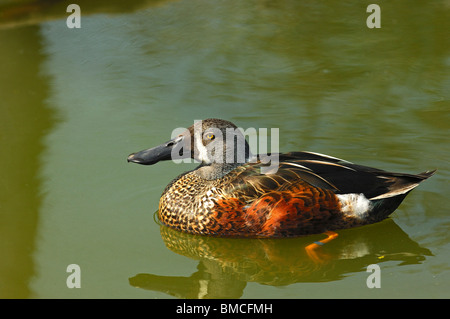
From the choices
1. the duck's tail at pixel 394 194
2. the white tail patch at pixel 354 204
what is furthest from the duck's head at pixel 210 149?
the duck's tail at pixel 394 194

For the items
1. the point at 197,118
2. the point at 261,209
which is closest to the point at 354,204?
the point at 261,209

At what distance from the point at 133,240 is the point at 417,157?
2963mm

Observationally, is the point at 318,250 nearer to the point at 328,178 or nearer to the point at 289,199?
the point at 289,199

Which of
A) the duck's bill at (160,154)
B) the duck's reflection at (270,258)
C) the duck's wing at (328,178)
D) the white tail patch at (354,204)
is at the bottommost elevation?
the duck's reflection at (270,258)

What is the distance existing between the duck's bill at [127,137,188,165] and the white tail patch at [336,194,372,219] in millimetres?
1393

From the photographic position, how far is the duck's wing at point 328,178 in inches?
221

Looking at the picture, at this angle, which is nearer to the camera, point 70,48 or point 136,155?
point 136,155

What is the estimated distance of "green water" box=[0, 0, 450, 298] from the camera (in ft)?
16.9

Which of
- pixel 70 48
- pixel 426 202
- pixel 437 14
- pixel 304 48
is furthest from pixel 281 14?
pixel 426 202

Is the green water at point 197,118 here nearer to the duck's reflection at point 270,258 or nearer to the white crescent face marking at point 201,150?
the duck's reflection at point 270,258

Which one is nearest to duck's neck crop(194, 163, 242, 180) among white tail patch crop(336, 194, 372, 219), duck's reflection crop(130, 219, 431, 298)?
duck's reflection crop(130, 219, 431, 298)

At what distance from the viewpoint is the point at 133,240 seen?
5551 millimetres

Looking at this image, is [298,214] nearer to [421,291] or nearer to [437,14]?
[421,291]

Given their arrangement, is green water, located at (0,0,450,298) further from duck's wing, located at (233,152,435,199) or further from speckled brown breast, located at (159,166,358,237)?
duck's wing, located at (233,152,435,199)
